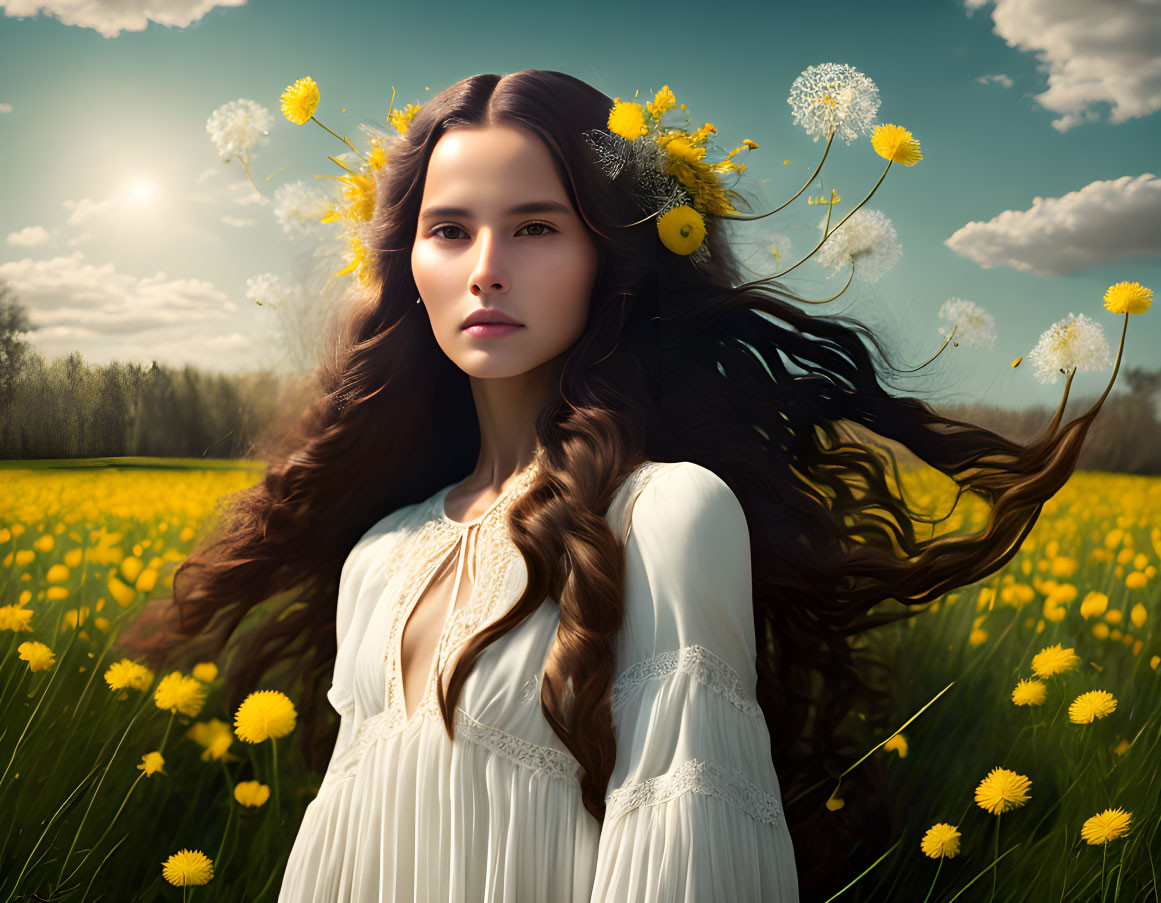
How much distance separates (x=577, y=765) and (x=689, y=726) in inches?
7.8

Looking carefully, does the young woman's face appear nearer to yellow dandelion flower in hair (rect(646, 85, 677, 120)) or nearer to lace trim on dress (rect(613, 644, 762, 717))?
yellow dandelion flower in hair (rect(646, 85, 677, 120))

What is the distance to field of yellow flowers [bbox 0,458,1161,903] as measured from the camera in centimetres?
153

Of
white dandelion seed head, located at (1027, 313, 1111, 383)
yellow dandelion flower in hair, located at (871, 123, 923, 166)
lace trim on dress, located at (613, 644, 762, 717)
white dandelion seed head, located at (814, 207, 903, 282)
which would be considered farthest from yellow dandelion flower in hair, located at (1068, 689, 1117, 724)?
yellow dandelion flower in hair, located at (871, 123, 923, 166)

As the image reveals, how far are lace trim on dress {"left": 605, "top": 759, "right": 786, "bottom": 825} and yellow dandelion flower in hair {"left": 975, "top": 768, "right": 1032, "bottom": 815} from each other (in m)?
0.49

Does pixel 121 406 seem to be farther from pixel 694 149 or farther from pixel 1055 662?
pixel 1055 662

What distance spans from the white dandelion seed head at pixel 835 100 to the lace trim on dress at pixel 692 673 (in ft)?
2.92

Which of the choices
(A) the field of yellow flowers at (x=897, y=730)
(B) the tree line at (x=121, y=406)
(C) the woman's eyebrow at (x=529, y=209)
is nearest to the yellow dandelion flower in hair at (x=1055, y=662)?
(A) the field of yellow flowers at (x=897, y=730)

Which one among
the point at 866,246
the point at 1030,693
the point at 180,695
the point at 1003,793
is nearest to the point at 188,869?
the point at 180,695

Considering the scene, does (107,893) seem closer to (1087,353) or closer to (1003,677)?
(1003,677)

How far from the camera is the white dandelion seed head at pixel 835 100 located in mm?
1434

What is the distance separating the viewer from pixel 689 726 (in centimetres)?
110

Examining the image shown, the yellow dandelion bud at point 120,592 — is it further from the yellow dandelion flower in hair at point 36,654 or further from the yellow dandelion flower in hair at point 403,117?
the yellow dandelion flower in hair at point 403,117

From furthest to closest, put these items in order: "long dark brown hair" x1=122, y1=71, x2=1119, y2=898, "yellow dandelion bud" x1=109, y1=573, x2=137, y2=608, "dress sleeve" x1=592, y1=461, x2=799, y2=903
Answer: "yellow dandelion bud" x1=109, y1=573, x2=137, y2=608 < "long dark brown hair" x1=122, y1=71, x2=1119, y2=898 < "dress sleeve" x1=592, y1=461, x2=799, y2=903

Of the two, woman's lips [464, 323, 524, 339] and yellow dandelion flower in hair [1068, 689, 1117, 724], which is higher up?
woman's lips [464, 323, 524, 339]
